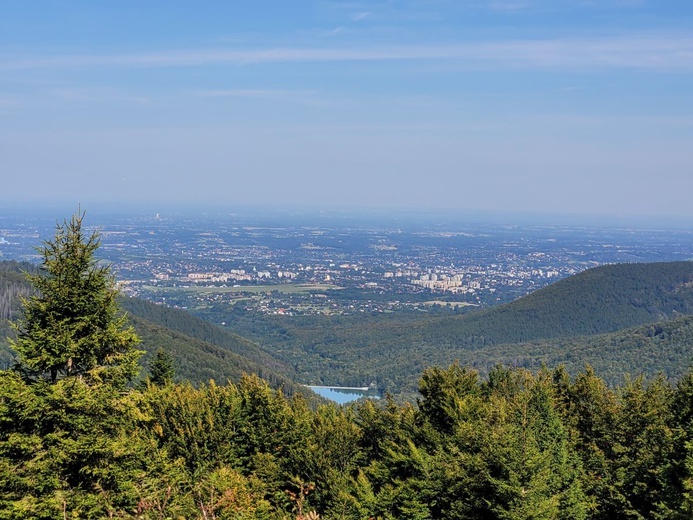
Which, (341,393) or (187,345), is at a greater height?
(187,345)

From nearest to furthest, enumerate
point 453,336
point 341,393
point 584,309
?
point 341,393, point 453,336, point 584,309

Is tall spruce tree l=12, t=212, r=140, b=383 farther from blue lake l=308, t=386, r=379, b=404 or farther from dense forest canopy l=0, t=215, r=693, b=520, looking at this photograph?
blue lake l=308, t=386, r=379, b=404

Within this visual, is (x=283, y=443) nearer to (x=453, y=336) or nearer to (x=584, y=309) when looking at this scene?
(x=453, y=336)

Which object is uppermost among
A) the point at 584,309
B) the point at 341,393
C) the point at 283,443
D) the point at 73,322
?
the point at 73,322

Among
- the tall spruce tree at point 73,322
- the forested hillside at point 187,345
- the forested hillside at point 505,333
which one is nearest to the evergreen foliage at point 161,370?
the tall spruce tree at point 73,322

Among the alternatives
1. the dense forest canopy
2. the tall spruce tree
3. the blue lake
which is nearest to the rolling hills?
the blue lake

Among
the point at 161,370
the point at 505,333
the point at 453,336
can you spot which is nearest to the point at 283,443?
the point at 161,370

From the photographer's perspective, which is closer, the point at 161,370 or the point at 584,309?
Result: the point at 161,370

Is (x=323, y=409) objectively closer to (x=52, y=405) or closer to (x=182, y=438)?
(x=182, y=438)

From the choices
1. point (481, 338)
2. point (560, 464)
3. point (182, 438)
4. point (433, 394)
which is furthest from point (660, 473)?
point (481, 338)
